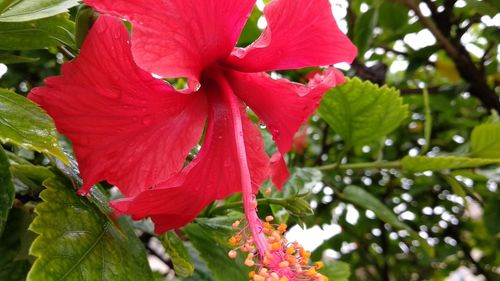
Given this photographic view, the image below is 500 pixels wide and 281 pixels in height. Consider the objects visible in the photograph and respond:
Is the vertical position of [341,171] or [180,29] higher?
[180,29]

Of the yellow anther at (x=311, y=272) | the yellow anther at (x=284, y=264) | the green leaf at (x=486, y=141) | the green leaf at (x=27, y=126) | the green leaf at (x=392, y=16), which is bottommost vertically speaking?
the green leaf at (x=486, y=141)

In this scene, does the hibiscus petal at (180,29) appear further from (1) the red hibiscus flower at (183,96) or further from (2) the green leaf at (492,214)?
(2) the green leaf at (492,214)

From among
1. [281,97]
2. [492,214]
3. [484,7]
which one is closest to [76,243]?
[281,97]

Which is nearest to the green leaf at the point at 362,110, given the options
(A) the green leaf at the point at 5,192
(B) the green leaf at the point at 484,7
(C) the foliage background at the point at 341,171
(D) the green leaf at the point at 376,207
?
(C) the foliage background at the point at 341,171

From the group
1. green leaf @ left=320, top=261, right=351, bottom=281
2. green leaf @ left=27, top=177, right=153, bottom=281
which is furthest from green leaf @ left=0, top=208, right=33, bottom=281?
green leaf @ left=320, top=261, right=351, bottom=281

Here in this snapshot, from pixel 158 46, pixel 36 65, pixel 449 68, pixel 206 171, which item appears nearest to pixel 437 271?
pixel 449 68

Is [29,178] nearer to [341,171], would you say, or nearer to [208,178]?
[208,178]
